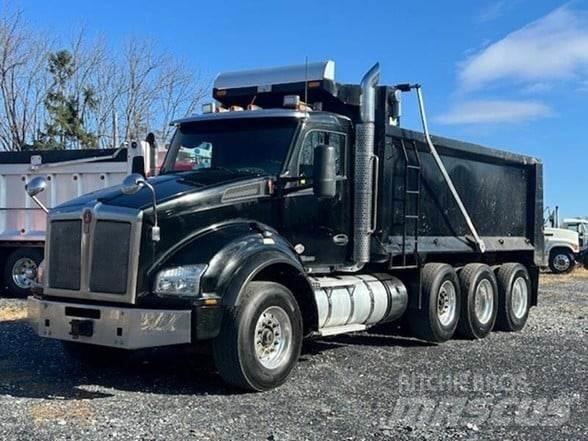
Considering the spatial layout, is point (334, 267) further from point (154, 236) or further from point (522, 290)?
point (522, 290)

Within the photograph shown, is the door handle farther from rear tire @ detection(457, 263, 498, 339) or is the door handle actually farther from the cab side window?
rear tire @ detection(457, 263, 498, 339)

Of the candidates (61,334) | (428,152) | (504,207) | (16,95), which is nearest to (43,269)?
(61,334)

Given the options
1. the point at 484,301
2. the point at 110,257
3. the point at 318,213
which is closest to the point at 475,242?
the point at 484,301

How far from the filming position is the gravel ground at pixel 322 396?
5520 millimetres

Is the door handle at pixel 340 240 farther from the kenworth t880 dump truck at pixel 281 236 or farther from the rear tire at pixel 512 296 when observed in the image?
the rear tire at pixel 512 296

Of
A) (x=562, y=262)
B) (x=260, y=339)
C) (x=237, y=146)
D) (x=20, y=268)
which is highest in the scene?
(x=237, y=146)

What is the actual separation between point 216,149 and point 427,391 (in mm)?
3326

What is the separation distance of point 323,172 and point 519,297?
6075mm

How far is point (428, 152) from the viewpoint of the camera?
10.0 m

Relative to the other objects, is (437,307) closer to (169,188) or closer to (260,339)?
(260,339)

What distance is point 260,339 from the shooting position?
6.80 meters

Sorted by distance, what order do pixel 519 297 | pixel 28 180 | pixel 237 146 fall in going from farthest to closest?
pixel 28 180 → pixel 519 297 → pixel 237 146

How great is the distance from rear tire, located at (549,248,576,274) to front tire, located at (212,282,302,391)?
21.7m

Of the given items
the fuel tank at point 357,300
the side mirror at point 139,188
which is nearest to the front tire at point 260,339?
the fuel tank at point 357,300
